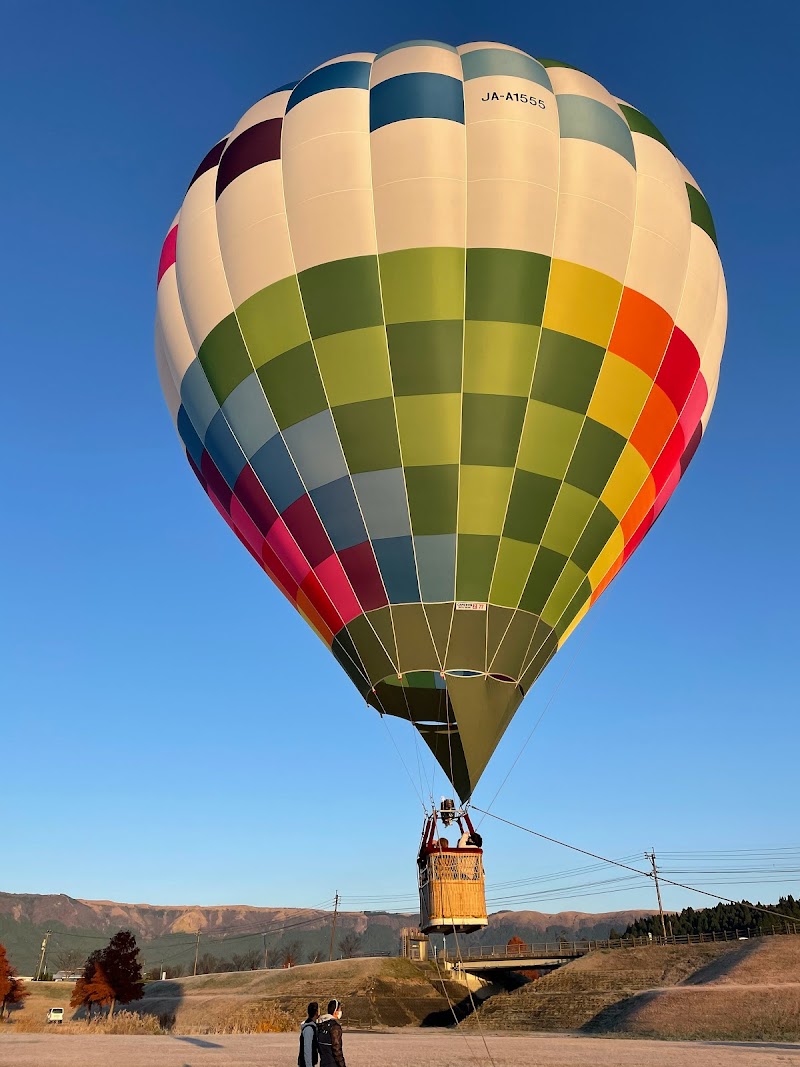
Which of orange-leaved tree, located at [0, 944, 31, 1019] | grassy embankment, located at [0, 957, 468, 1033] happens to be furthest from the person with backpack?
orange-leaved tree, located at [0, 944, 31, 1019]

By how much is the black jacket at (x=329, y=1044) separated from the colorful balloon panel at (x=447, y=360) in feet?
20.6

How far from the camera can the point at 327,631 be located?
15055mm

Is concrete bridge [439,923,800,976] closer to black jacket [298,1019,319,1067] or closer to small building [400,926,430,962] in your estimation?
small building [400,926,430,962]

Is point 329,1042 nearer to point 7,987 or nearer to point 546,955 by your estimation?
point 7,987

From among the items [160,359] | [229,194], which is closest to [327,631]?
[160,359]

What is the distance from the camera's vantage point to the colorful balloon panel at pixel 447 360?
548 inches

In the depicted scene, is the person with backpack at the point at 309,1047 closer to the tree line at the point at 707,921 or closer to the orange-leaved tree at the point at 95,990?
the orange-leaved tree at the point at 95,990

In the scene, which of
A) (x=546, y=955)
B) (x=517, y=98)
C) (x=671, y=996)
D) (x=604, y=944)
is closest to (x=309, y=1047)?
(x=517, y=98)

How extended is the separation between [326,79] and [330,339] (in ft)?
18.6

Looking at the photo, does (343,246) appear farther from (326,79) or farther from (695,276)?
(695,276)

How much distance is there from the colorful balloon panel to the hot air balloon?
0.13 feet

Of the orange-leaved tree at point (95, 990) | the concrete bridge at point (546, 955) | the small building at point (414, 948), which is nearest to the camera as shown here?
the orange-leaved tree at point (95, 990)

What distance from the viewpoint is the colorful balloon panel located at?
548 inches

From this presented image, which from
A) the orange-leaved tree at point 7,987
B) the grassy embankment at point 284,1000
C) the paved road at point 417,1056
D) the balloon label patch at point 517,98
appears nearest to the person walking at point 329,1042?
the paved road at point 417,1056
